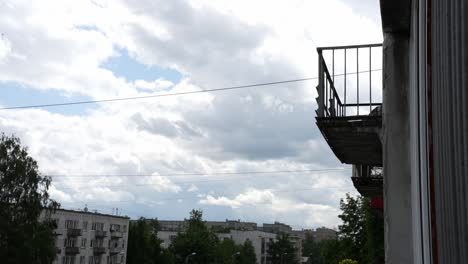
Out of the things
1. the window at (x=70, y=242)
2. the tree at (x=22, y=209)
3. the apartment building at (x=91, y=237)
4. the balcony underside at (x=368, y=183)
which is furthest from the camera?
the window at (x=70, y=242)

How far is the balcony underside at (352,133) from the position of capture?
20.0 ft

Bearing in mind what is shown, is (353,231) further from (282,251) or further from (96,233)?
(282,251)

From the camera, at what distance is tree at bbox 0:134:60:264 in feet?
105

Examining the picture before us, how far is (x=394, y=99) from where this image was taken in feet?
15.4

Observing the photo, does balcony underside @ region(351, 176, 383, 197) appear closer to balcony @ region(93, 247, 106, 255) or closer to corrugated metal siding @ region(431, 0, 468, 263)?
corrugated metal siding @ region(431, 0, 468, 263)

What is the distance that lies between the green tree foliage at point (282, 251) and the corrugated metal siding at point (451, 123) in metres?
126

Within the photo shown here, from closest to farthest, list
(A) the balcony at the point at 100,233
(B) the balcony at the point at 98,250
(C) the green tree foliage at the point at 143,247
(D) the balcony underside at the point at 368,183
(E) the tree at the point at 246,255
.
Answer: (D) the balcony underside at the point at 368,183 → (C) the green tree foliage at the point at 143,247 → (B) the balcony at the point at 98,250 → (A) the balcony at the point at 100,233 → (E) the tree at the point at 246,255

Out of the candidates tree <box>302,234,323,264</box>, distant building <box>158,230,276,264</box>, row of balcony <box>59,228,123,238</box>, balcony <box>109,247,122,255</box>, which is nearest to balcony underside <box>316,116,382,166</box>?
row of balcony <box>59,228,123,238</box>

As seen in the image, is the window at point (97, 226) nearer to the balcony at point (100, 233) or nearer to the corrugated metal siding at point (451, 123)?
the balcony at point (100, 233)

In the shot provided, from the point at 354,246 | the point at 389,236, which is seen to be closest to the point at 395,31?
the point at 389,236

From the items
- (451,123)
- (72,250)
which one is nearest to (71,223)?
(72,250)

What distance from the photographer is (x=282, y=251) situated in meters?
124

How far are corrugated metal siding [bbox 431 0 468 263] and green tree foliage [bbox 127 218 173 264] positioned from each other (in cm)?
6913

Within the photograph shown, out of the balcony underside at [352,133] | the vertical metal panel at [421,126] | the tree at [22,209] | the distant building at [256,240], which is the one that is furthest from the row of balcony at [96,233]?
the vertical metal panel at [421,126]
